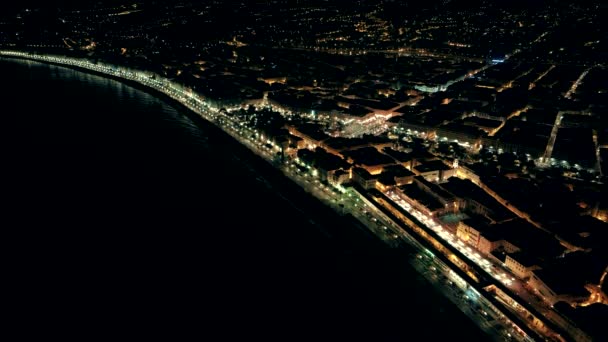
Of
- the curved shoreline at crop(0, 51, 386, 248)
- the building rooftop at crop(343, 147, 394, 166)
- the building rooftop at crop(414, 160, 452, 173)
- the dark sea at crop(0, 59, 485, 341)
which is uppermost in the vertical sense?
the building rooftop at crop(343, 147, 394, 166)

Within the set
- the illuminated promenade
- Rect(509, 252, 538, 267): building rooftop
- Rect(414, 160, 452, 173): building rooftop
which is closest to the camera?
the illuminated promenade

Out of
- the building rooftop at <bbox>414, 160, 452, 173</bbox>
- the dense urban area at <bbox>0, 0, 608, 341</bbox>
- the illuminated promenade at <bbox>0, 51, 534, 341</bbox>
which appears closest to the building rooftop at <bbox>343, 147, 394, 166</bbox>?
the dense urban area at <bbox>0, 0, 608, 341</bbox>

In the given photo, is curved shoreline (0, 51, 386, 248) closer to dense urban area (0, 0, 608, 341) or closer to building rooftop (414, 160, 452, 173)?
dense urban area (0, 0, 608, 341)

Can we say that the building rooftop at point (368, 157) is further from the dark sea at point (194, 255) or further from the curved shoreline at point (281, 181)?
the dark sea at point (194, 255)

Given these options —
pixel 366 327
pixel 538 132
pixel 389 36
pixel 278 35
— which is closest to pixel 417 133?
pixel 538 132


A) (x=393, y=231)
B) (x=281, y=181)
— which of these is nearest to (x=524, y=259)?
(x=393, y=231)

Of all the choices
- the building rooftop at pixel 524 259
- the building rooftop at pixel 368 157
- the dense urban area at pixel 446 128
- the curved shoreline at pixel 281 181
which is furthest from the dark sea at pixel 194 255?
the building rooftop at pixel 368 157

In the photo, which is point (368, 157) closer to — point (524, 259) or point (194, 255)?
point (524, 259)

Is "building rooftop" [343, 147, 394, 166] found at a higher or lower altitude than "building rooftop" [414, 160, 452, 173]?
higher
